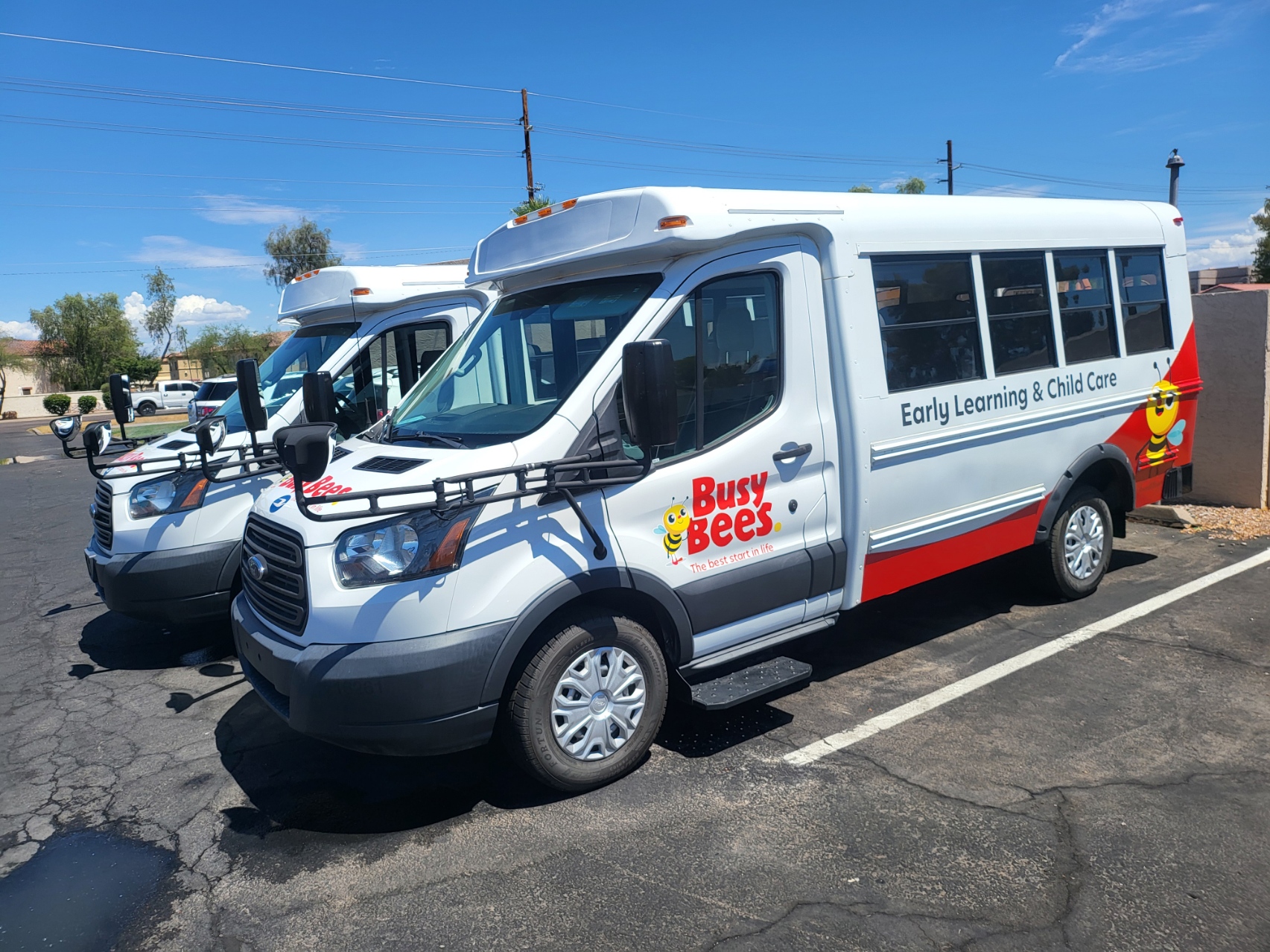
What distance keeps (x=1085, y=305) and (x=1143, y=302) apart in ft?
2.63

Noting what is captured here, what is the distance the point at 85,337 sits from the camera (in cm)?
6184

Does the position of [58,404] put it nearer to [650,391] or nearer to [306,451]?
[306,451]

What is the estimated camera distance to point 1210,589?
6.56 metres

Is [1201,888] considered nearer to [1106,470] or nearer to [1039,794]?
[1039,794]

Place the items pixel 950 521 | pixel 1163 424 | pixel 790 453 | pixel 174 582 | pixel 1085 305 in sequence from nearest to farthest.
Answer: pixel 790 453, pixel 950 521, pixel 174 582, pixel 1085 305, pixel 1163 424

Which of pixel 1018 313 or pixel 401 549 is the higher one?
pixel 1018 313

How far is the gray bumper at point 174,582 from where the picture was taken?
552 cm

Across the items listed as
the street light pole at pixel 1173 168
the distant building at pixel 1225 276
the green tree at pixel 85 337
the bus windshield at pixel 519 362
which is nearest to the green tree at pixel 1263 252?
the distant building at pixel 1225 276

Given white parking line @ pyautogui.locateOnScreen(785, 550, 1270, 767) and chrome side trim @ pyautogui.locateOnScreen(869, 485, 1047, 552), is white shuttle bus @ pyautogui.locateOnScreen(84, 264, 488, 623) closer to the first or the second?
chrome side trim @ pyautogui.locateOnScreen(869, 485, 1047, 552)

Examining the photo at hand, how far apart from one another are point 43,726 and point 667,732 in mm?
3575

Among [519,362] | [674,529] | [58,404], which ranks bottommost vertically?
[674,529]

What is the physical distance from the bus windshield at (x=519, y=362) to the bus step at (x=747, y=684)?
58.8 inches

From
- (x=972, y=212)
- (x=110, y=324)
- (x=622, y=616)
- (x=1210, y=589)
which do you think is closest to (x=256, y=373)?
(x=622, y=616)

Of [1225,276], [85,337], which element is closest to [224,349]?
[85,337]
